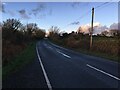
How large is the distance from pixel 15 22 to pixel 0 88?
52513mm

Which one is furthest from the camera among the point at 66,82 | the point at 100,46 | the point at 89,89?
the point at 100,46

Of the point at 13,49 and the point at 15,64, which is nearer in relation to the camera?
the point at 15,64

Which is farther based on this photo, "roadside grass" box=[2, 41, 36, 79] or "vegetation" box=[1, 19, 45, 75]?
"vegetation" box=[1, 19, 45, 75]

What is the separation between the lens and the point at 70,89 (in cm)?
906

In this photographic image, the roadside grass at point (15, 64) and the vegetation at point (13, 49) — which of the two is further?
the vegetation at point (13, 49)

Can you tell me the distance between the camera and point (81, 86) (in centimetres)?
962

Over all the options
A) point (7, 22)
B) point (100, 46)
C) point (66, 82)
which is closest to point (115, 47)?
point (100, 46)

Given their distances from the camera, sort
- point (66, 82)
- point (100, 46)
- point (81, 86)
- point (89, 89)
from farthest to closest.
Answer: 1. point (100, 46)
2. point (66, 82)
3. point (81, 86)
4. point (89, 89)

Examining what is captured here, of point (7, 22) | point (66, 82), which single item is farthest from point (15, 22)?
point (66, 82)

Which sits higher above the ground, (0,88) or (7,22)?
(7,22)

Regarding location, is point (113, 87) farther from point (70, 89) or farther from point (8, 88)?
point (8, 88)

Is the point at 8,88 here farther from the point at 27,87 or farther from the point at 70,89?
the point at 70,89

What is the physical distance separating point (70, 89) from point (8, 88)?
2.43 metres

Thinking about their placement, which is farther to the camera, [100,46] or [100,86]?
[100,46]
